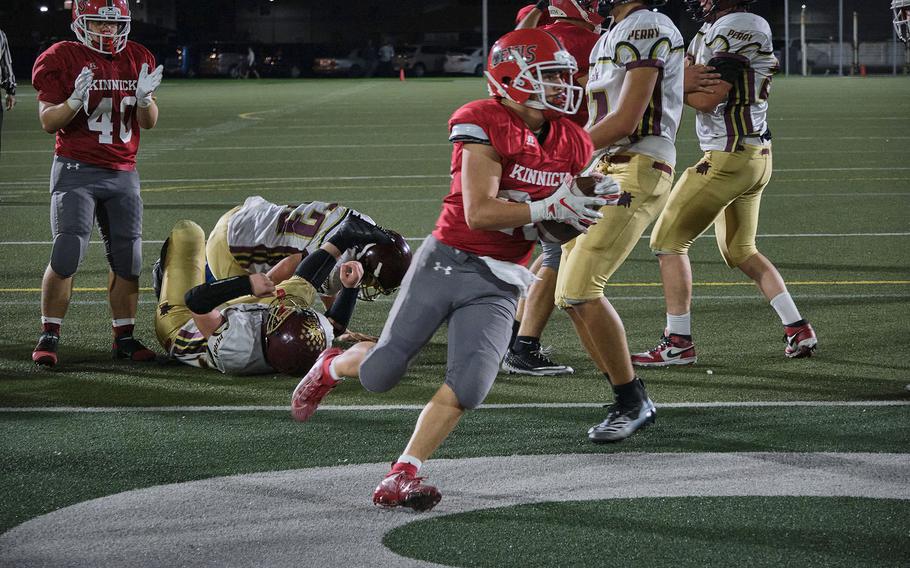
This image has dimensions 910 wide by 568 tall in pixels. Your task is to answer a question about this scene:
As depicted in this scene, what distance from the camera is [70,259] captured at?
21.3ft

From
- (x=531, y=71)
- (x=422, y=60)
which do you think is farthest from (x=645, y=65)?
(x=422, y=60)

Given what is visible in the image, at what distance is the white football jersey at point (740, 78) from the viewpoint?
250 inches

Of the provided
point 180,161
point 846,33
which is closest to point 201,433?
point 180,161

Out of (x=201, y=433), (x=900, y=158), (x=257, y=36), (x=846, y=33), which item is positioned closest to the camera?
(x=201, y=433)

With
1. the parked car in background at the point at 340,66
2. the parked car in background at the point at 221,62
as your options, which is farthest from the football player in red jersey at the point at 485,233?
the parked car in background at the point at 340,66

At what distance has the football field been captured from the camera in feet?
12.5

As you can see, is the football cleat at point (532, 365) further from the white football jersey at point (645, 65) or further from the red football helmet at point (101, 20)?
the red football helmet at point (101, 20)

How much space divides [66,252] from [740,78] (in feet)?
11.8

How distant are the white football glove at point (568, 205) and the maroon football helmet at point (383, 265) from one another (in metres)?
1.68

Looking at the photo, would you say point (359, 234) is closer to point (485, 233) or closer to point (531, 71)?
point (485, 233)

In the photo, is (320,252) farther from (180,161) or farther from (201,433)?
(180,161)

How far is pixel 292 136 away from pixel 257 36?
45272 mm

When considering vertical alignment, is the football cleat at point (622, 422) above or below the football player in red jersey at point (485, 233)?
below

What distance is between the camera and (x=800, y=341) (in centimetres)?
637
